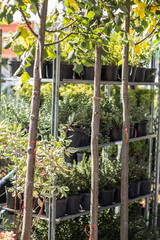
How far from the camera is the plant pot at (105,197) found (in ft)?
10.6

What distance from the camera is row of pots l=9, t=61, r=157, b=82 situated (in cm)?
294

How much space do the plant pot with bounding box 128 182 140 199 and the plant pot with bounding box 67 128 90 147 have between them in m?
0.66

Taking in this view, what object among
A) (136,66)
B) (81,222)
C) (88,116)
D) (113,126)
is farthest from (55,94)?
(81,222)

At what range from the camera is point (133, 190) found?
350cm

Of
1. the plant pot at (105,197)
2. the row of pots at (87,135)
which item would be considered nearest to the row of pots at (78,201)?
the plant pot at (105,197)

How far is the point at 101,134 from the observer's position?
329cm

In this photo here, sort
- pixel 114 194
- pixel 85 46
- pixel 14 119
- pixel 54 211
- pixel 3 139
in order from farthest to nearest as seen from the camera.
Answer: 1. pixel 114 194
2. pixel 14 119
3. pixel 54 211
4. pixel 3 139
5. pixel 85 46

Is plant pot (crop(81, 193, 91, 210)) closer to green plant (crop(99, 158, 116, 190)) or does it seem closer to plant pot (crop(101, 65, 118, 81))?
green plant (crop(99, 158, 116, 190))

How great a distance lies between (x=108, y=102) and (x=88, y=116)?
0.37 metres

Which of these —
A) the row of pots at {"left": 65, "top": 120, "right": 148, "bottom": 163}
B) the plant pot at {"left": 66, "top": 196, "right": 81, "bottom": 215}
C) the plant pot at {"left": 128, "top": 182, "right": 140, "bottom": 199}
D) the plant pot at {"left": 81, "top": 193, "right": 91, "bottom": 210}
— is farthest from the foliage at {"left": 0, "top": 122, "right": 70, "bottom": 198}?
the plant pot at {"left": 128, "top": 182, "right": 140, "bottom": 199}

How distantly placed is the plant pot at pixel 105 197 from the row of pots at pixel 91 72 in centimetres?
95

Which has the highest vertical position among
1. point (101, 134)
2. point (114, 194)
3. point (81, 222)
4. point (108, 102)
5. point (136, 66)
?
point (136, 66)

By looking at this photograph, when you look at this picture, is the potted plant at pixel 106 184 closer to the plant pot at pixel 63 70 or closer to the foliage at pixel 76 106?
the foliage at pixel 76 106

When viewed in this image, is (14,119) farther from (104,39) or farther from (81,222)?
(104,39)
